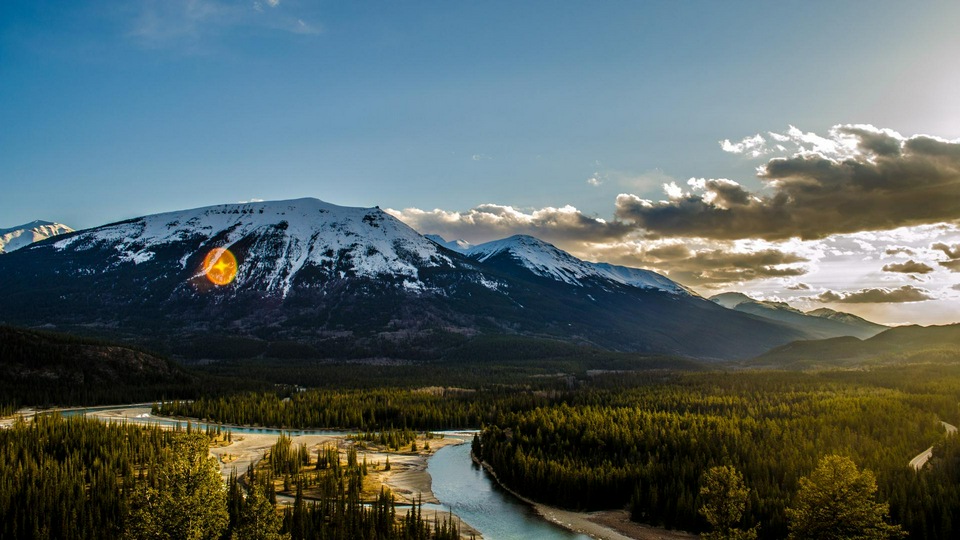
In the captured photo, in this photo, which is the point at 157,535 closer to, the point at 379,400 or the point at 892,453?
the point at 892,453

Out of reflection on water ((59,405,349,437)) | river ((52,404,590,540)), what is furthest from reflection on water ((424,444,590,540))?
reflection on water ((59,405,349,437))

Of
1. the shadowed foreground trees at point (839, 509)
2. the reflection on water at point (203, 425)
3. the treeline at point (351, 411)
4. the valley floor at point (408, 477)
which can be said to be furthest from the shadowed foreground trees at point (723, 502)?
the reflection on water at point (203, 425)

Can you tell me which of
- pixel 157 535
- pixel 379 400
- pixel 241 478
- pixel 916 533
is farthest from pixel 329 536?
pixel 379 400

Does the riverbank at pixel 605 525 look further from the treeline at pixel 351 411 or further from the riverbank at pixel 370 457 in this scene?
the treeline at pixel 351 411

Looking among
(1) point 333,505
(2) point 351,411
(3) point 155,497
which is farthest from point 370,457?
(3) point 155,497

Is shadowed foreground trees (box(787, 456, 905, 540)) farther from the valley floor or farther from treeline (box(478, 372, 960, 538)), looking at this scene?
the valley floor

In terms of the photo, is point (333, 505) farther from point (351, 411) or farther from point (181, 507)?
point (351, 411)
